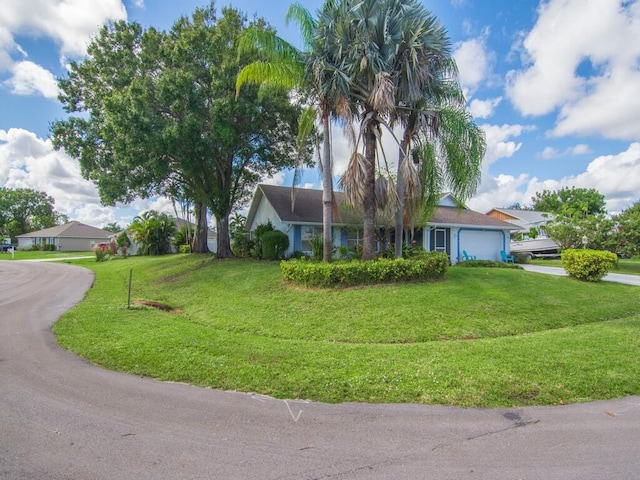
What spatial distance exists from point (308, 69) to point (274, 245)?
878 centimetres

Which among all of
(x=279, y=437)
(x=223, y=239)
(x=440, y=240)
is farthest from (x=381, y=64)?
(x=223, y=239)

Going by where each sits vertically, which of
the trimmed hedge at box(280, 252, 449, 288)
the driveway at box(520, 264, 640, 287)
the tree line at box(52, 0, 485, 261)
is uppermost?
the tree line at box(52, 0, 485, 261)

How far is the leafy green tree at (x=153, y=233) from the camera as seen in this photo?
3309 centimetres

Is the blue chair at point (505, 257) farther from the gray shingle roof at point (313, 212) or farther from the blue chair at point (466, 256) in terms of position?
the blue chair at point (466, 256)

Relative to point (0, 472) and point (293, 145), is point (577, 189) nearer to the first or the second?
point (293, 145)

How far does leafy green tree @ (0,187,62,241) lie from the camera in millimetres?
67938

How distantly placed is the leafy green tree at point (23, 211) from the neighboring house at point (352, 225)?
6876cm

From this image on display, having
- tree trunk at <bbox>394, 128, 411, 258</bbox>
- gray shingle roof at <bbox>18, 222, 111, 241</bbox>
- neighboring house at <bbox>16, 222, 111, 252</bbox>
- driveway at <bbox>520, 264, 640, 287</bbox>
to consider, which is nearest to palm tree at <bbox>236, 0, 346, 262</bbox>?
tree trunk at <bbox>394, 128, 411, 258</bbox>

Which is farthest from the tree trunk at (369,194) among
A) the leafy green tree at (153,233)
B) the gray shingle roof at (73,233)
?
the gray shingle roof at (73,233)

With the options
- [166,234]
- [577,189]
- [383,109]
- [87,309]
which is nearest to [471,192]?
[383,109]

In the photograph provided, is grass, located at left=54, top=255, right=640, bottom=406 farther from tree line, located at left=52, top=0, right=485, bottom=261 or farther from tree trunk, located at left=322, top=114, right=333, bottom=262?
tree line, located at left=52, top=0, right=485, bottom=261

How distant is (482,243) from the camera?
22.5 m

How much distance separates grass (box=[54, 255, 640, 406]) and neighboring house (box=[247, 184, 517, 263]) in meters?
6.06

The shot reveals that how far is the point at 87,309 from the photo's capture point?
33.7 ft
